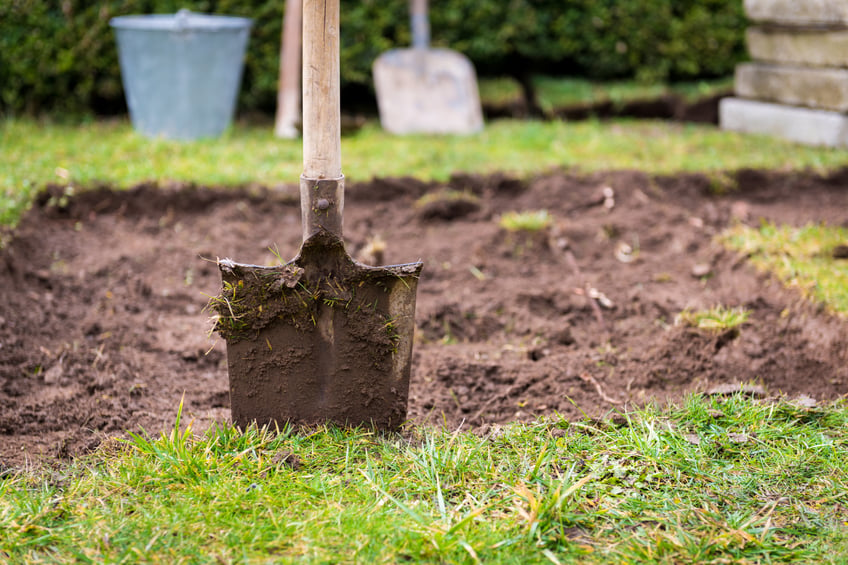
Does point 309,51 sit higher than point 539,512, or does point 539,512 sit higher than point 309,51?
point 309,51

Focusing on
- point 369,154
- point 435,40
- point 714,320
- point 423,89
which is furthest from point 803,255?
point 435,40

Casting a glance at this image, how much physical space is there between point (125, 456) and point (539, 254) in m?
2.36

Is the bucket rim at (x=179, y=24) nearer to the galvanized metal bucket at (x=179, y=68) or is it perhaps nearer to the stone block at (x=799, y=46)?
the galvanized metal bucket at (x=179, y=68)

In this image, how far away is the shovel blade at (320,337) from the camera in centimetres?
203

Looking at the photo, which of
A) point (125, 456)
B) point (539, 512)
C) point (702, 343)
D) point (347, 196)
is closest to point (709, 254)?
point (702, 343)

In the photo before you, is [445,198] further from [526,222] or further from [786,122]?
[786,122]

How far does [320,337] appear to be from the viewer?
211 cm

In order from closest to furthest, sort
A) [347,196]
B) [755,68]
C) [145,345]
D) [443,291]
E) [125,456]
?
[125,456] → [145,345] → [443,291] → [347,196] → [755,68]

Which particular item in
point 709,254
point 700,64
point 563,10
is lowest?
point 709,254

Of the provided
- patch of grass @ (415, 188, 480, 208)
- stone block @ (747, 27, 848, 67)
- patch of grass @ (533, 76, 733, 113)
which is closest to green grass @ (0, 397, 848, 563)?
patch of grass @ (415, 188, 480, 208)

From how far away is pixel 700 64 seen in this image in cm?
709

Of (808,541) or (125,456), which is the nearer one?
(808,541)

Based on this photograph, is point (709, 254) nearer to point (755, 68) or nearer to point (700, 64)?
point (755, 68)

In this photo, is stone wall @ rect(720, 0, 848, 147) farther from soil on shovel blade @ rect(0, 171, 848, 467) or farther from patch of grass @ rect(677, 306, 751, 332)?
patch of grass @ rect(677, 306, 751, 332)
